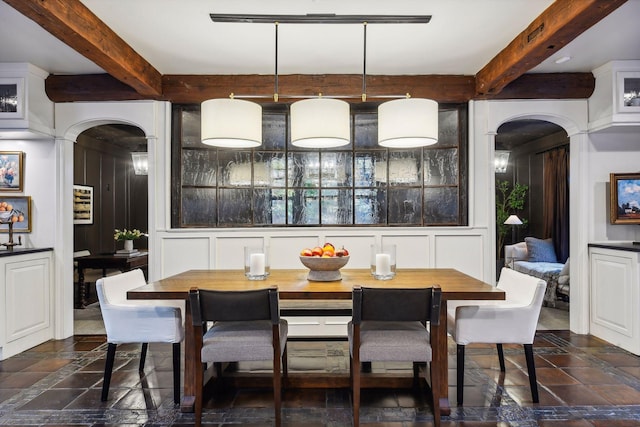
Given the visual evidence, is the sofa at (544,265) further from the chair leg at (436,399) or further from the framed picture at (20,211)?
the framed picture at (20,211)

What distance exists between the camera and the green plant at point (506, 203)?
23.8 ft

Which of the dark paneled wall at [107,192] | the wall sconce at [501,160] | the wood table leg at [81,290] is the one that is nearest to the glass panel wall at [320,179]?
the wood table leg at [81,290]

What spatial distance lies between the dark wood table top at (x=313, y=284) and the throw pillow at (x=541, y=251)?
375cm

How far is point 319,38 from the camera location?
3.23m

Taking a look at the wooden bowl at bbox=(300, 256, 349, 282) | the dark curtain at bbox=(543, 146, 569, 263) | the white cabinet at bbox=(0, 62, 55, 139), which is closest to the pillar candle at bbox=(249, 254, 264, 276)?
the wooden bowl at bbox=(300, 256, 349, 282)

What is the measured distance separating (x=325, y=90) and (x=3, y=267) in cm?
320

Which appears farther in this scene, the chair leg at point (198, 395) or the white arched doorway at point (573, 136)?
the white arched doorway at point (573, 136)

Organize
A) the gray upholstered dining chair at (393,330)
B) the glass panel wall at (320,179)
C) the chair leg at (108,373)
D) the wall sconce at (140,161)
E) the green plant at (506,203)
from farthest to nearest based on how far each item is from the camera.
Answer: the green plant at (506,203)
the wall sconce at (140,161)
the glass panel wall at (320,179)
the chair leg at (108,373)
the gray upholstered dining chair at (393,330)

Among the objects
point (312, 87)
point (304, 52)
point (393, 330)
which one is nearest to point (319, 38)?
point (304, 52)

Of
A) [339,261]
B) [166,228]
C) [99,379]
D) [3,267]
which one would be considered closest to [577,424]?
[339,261]

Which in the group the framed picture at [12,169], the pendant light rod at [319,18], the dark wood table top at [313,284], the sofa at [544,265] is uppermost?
the pendant light rod at [319,18]

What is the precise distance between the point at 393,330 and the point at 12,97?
12.5ft

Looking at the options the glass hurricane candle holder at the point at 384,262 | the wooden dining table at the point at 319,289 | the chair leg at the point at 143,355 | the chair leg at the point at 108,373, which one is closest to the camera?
the wooden dining table at the point at 319,289

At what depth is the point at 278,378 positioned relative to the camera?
2.28 m
